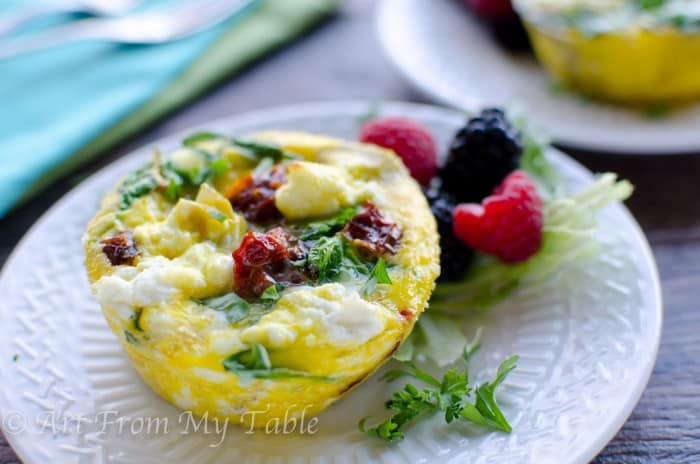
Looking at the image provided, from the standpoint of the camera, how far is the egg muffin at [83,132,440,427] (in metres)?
2.27

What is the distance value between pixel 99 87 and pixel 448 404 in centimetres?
334

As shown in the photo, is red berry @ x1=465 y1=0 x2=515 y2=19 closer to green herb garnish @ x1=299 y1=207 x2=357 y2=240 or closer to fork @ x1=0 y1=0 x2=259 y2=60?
fork @ x1=0 y1=0 x2=259 y2=60

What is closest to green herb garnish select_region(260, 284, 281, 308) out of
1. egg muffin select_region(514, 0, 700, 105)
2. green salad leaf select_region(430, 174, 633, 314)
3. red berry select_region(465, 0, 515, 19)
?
green salad leaf select_region(430, 174, 633, 314)

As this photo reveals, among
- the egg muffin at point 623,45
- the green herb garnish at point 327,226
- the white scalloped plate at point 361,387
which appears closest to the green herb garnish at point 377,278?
the green herb garnish at point 327,226

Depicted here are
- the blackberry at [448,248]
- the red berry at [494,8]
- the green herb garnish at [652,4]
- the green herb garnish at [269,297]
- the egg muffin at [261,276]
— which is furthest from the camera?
the red berry at [494,8]

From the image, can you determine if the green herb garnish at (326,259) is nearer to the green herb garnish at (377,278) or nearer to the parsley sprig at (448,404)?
the green herb garnish at (377,278)

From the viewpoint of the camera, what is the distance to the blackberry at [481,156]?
131 inches

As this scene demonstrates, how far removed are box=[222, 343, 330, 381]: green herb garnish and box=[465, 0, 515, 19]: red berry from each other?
3.69 metres

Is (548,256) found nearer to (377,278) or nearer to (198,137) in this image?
(377,278)

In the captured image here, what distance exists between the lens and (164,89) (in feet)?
15.9

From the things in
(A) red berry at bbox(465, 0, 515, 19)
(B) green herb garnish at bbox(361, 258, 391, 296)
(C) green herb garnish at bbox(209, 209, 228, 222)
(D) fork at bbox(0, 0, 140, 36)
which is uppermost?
(D) fork at bbox(0, 0, 140, 36)

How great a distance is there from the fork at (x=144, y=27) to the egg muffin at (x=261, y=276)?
2.33m

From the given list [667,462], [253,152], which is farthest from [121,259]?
[667,462]

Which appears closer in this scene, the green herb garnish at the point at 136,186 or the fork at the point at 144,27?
the green herb garnish at the point at 136,186
